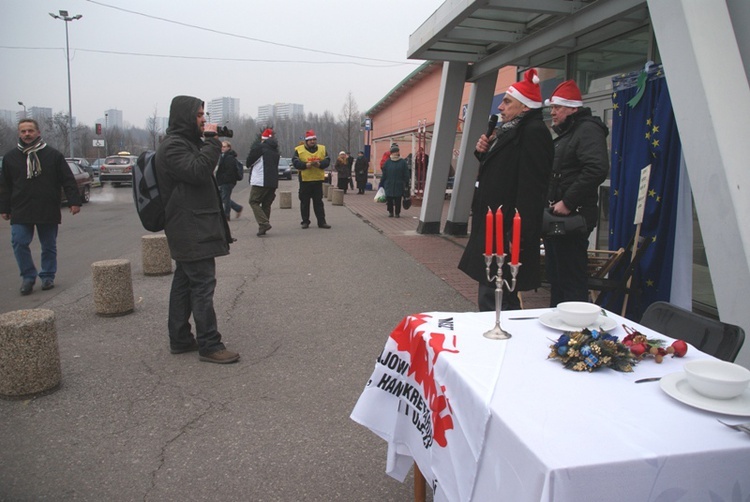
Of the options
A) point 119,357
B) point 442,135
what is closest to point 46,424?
point 119,357

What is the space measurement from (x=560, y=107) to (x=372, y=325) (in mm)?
2612

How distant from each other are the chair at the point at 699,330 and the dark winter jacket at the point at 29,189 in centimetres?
638

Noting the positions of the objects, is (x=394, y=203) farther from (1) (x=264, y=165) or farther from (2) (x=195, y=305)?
(2) (x=195, y=305)

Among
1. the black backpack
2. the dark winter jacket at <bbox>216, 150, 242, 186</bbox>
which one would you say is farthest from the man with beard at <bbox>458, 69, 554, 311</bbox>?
the dark winter jacket at <bbox>216, 150, 242, 186</bbox>

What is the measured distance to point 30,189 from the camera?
6.58 m

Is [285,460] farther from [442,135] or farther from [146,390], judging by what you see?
[442,135]

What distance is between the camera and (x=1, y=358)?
3.84 meters

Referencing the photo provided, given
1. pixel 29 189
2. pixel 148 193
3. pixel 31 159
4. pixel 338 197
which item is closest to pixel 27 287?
pixel 29 189

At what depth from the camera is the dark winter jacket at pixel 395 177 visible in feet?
47.6

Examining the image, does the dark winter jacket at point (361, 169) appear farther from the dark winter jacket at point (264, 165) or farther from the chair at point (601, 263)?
the chair at point (601, 263)

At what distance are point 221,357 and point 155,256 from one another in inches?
149

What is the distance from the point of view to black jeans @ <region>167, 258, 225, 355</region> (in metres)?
4.40

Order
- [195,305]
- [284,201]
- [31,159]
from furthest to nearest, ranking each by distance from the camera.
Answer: [284,201] < [31,159] < [195,305]

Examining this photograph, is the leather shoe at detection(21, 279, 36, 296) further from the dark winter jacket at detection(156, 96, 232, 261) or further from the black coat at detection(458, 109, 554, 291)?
the black coat at detection(458, 109, 554, 291)
